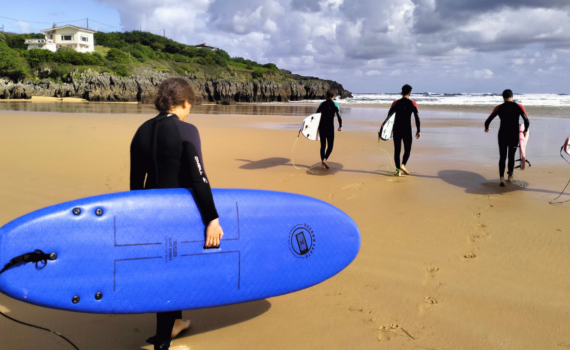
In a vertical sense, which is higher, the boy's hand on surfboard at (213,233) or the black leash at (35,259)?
the boy's hand on surfboard at (213,233)

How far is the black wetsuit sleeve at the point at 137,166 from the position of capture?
1894 mm

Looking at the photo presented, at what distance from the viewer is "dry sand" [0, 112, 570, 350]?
7.32 ft

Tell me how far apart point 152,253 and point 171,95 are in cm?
84

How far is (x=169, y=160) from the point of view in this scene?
190 centimetres

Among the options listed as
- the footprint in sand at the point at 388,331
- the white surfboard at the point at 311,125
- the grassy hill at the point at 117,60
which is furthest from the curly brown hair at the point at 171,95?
the grassy hill at the point at 117,60

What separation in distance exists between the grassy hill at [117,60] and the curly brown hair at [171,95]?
44412 millimetres

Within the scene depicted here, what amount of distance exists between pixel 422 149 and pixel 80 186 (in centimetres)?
753

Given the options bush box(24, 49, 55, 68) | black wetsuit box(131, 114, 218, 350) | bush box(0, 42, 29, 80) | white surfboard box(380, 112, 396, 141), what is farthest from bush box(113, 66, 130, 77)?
black wetsuit box(131, 114, 218, 350)

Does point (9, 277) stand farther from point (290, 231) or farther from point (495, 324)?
point (495, 324)

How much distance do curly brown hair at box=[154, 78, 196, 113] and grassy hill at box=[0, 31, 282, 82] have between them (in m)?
44.4


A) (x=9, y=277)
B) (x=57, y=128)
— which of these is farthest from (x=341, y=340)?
(x=57, y=128)

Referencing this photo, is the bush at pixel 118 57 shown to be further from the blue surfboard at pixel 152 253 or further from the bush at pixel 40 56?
the blue surfboard at pixel 152 253

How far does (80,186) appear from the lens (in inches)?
209

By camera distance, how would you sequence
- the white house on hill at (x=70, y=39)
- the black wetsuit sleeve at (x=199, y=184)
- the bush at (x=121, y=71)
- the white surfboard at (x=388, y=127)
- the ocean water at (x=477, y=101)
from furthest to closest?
the white house on hill at (x=70, y=39)
the bush at (x=121, y=71)
the ocean water at (x=477, y=101)
the white surfboard at (x=388, y=127)
the black wetsuit sleeve at (x=199, y=184)
